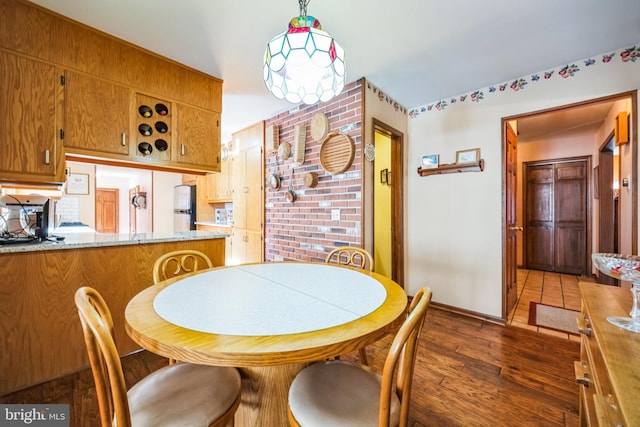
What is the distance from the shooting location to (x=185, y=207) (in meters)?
4.76

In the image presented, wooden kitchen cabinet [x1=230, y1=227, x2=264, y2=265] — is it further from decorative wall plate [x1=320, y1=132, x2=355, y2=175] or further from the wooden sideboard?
the wooden sideboard

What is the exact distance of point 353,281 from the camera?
4.19 ft

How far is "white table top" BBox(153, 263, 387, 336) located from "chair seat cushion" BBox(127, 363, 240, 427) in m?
0.27

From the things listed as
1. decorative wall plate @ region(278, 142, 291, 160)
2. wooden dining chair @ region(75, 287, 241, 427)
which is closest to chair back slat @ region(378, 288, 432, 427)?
wooden dining chair @ region(75, 287, 241, 427)

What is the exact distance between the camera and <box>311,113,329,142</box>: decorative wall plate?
2.62 metres

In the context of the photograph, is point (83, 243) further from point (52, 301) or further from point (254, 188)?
point (254, 188)

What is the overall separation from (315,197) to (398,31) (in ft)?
5.27

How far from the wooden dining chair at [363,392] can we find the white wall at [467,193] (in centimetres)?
213

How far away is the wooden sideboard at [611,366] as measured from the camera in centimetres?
47

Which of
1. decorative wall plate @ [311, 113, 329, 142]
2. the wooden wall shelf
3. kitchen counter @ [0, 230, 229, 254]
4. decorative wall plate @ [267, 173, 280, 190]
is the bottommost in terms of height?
kitchen counter @ [0, 230, 229, 254]

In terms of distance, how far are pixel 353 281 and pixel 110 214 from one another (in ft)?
29.5

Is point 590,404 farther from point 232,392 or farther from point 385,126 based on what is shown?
point 385,126

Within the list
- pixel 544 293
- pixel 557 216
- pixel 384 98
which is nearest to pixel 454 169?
pixel 384 98

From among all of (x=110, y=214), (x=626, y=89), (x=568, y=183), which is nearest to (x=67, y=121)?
(x=626, y=89)
